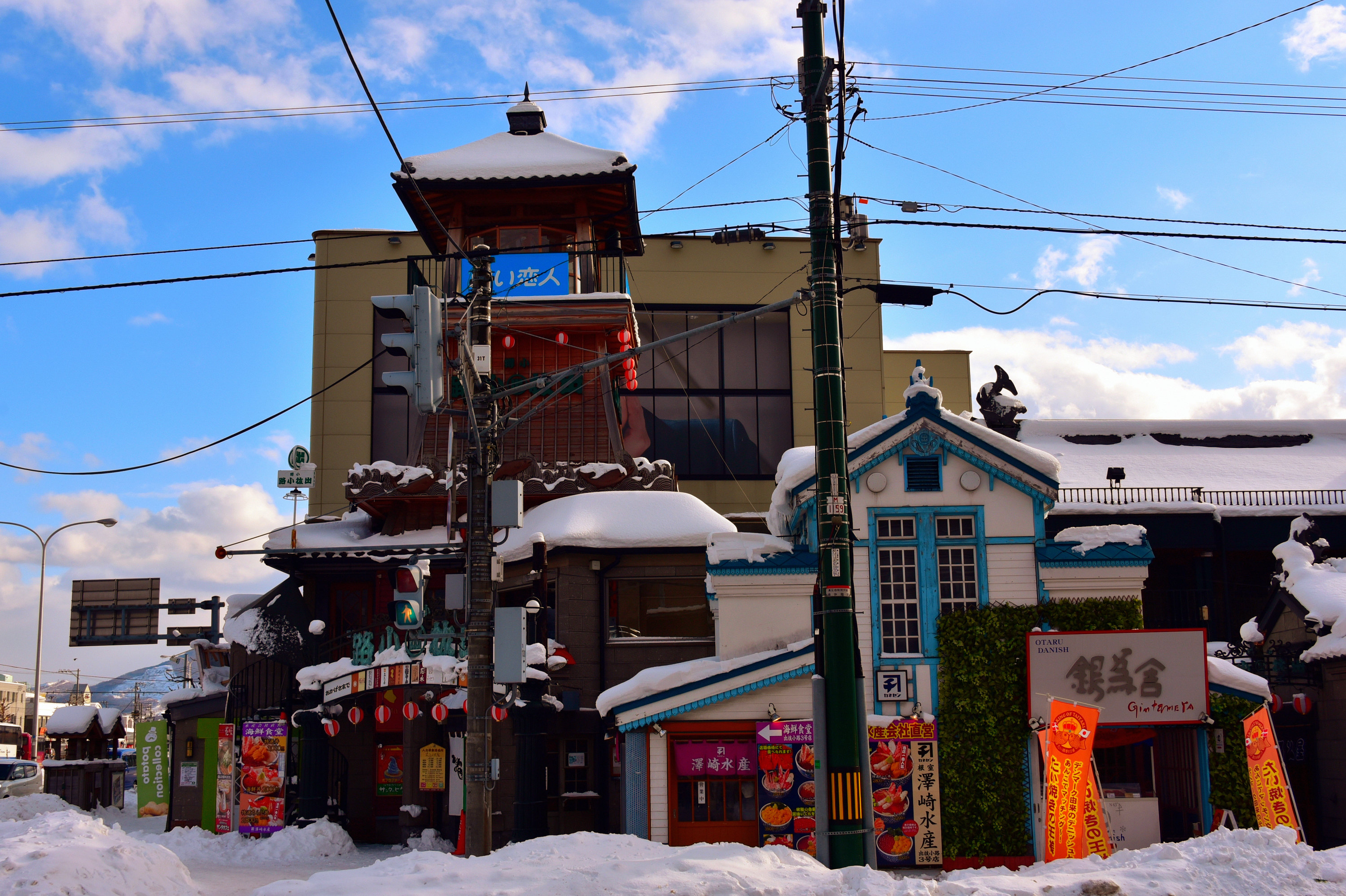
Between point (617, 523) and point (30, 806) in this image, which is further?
point (30, 806)

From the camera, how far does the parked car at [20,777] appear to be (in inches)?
1425

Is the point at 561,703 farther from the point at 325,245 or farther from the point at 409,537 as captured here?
the point at 325,245

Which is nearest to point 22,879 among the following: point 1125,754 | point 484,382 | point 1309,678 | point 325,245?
point 484,382

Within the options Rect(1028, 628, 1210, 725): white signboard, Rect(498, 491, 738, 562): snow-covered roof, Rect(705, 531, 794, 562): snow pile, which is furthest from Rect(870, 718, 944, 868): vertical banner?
Rect(498, 491, 738, 562): snow-covered roof

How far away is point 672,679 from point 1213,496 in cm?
1882

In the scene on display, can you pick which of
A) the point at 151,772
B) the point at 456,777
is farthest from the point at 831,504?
the point at 151,772

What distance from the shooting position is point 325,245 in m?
43.8

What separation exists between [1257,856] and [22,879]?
13.5m

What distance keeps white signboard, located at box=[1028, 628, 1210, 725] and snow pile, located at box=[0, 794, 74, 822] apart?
2452cm

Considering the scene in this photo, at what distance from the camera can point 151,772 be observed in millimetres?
31125

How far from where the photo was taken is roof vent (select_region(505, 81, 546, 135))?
3189 centimetres

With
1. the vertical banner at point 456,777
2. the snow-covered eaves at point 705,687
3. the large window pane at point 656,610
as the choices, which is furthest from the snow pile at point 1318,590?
the vertical banner at point 456,777

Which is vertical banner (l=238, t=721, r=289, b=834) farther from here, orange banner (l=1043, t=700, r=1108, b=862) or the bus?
the bus

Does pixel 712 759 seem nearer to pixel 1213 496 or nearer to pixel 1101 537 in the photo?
pixel 1101 537
